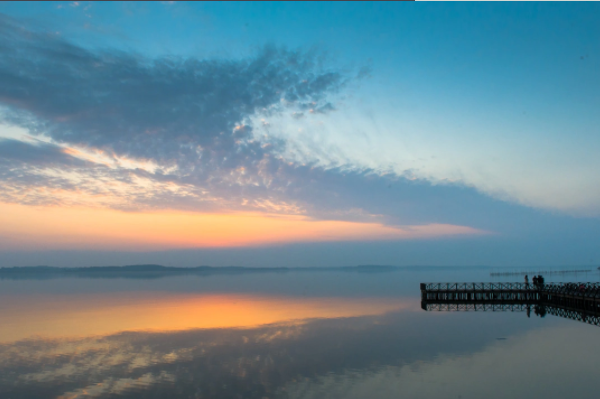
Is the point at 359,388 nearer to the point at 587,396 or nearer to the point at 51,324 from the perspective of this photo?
the point at 587,396

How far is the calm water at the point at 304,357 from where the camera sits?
24.8 metres

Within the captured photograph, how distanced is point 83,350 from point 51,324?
719 inches

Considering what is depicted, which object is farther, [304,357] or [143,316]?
[143,316]

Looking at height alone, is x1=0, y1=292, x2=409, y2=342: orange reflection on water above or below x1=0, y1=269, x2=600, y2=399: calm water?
below

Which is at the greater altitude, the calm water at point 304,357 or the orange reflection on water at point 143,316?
the calm water at point 304,357

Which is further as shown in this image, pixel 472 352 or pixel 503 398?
pixel 472 352

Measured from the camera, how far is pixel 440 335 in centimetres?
3975

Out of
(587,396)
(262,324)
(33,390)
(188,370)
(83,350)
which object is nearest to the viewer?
(587,396)

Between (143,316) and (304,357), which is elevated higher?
(304,357)

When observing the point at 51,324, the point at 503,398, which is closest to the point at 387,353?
the point at 503,398

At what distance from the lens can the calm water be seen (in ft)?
81.5

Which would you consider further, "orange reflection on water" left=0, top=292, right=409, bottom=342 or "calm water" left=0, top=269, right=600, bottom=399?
"orange reflection on water" left=0, top=292, right=409, bottom=342

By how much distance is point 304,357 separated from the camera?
32312 mm

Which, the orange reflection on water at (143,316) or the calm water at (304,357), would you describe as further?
the orange reflection on water at (143,316)
